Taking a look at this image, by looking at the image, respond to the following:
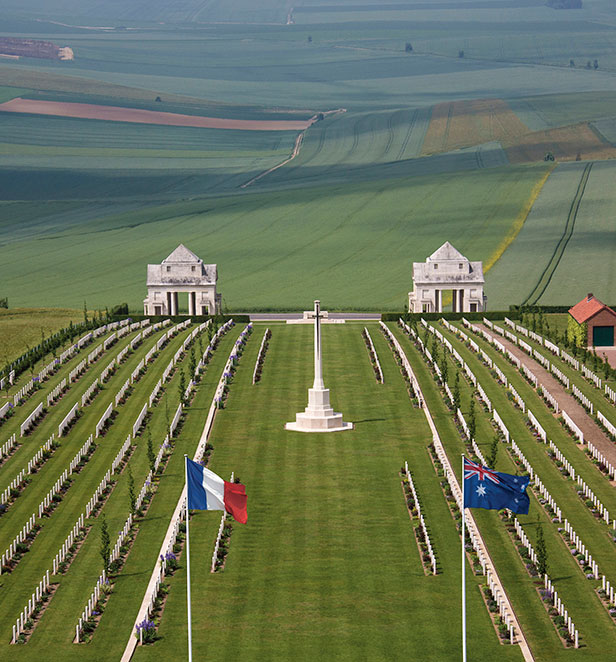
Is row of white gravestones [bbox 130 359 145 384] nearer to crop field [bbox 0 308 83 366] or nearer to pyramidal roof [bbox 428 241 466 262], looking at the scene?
crop field [bbox 0 308 83 366]

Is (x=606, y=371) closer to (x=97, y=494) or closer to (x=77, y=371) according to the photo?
(x=77, y=371)

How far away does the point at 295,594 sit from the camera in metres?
47.2

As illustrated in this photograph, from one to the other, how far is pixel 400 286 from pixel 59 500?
3740 inches

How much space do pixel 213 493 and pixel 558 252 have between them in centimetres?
12555

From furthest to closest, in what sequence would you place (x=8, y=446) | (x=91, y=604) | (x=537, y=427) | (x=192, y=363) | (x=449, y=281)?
(x=449, y=281) → (x=192, y=363) → (x=537, y=427) → (x=8, y=446) → (x=91, y=604)

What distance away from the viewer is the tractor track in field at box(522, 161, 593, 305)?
139750 millimetres

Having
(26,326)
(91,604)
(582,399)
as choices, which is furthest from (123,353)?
(91,604)

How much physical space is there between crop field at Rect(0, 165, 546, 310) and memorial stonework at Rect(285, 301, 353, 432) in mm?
65110

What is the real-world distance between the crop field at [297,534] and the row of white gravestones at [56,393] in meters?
0.53

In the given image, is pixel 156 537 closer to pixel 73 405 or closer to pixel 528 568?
pixel 528 568

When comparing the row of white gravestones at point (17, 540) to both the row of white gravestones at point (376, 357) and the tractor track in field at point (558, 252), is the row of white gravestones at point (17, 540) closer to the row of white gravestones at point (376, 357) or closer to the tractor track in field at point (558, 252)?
the row of white gravestones at point (376, 357)

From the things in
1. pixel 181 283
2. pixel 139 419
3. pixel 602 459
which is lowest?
pixel 602 459

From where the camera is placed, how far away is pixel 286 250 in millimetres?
176625

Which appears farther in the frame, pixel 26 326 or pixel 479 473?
pixel 26 326
